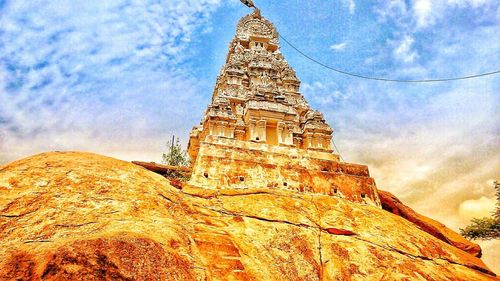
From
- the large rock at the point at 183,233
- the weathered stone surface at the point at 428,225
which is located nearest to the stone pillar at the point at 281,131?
the weathered stone surface at the point at 428,225

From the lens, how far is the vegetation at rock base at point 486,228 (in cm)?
2325

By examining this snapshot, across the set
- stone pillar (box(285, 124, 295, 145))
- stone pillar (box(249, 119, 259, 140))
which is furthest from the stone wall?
stone pillar (box(285, 124, 295, 145))

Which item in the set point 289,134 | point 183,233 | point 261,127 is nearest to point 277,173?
point 183,233

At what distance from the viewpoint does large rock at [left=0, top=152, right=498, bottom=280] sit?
6102mm

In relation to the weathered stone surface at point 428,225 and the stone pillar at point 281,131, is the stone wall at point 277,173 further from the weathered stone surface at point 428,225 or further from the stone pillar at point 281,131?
the stone pillar at point 281,131

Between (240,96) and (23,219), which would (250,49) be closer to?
(240,96)

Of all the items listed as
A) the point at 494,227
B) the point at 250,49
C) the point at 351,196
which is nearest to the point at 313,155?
the point at 351,196

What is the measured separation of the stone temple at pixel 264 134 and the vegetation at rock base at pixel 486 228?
11.5 meters

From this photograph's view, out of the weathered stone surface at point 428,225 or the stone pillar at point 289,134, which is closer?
the weathered stone surface at point 428,225

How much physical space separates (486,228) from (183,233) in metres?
24.4

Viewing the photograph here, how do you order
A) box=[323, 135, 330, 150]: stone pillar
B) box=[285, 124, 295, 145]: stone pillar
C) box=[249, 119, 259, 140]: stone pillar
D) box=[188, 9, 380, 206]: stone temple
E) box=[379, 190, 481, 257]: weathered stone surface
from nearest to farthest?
box=[188, 9, 380, 206]: stone temple < box=[379, 190, 481, 257]: weathered stone surface < box=[249, 119, 259, 140]: stone pillar < box=[285, 124, 295, 145]: stone pillar < box=[323, 135, 330, 150]: stone pillar

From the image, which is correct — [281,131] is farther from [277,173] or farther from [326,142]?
[277,173]

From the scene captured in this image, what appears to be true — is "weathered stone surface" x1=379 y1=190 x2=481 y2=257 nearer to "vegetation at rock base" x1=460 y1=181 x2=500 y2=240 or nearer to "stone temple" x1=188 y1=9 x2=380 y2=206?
"stone temple" x1=188 y1=9 x2=380 y2=206

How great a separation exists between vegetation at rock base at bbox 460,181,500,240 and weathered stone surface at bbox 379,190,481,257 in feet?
39.1
